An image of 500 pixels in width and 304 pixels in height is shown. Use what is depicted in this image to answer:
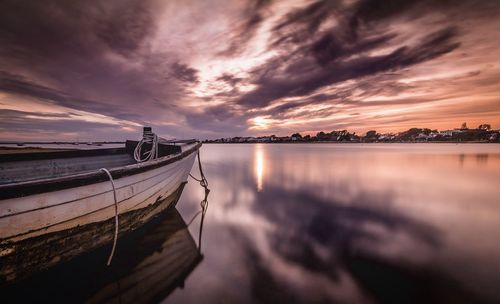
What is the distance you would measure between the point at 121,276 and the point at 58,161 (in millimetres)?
5295

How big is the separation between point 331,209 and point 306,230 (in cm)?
301

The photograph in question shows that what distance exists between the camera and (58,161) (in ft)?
25.0

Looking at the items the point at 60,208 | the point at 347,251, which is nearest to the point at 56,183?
the point at 60,208

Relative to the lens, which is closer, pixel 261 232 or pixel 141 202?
pixel 141 202

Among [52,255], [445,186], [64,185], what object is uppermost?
[64,185]

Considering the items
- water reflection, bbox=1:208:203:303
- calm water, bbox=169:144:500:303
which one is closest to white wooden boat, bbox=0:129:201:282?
water reflection, bbox=1:208:203:303

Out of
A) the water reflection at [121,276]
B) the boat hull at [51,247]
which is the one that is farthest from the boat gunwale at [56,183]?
the water reflection at [121,276]

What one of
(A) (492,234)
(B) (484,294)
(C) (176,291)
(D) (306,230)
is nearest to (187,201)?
(D) (306,230)

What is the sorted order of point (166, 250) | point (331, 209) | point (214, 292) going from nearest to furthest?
1. point (214, 292)
2. point (166, 250)
3. point (331, 209)

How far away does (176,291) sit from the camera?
4473mm

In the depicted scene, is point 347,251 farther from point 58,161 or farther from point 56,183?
point 58,161

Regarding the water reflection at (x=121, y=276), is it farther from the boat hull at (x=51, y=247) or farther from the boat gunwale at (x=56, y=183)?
the boat gunwale at (x=56, y=183)

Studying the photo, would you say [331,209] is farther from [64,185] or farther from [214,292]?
[64,185]

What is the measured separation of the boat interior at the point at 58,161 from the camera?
6.12 m
